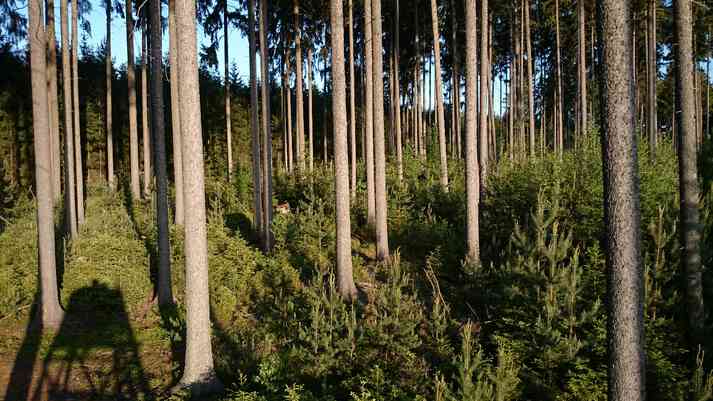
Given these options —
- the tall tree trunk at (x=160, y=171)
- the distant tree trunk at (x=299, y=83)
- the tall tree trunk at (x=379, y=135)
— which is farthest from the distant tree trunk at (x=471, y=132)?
the distant tree trunk at (x=299, y=83)

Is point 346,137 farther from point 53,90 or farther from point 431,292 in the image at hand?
point 53,90

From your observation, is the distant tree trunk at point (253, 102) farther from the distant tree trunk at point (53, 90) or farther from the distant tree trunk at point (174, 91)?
the distant tree trunk at point (53, 90)

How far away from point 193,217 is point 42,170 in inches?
216

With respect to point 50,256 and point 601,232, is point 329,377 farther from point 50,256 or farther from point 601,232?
point 50,256

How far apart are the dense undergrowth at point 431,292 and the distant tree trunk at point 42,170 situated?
128 centimetres

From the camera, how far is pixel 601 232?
9.17 m

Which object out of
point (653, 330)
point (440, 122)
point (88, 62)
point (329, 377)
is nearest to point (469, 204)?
point (653, 330)

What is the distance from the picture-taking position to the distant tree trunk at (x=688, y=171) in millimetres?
6512

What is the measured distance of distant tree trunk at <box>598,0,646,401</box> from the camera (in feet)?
14.1

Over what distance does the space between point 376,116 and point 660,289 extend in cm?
755

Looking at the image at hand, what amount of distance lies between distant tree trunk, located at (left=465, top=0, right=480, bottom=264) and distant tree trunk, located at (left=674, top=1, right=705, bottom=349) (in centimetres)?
396

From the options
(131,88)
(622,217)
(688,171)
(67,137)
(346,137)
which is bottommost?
(622,217)

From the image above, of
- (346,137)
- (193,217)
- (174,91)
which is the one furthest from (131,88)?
(193,217)

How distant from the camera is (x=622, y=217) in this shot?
14.2ft
